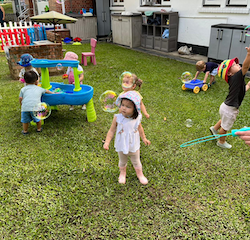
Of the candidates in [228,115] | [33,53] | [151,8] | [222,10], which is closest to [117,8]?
[151,8]

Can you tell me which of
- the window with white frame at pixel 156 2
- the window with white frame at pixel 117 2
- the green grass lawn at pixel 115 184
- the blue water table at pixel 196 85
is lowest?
the green grass lawn at pixel 115 184

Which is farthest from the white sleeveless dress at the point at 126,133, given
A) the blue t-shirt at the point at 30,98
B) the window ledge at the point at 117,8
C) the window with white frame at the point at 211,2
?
the window ledge at the point at 117,8

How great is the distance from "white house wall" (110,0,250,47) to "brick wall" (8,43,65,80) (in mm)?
6824

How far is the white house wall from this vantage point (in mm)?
9519

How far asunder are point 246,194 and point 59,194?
263cm

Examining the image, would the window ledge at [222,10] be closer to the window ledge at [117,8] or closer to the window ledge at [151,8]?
the window ledge at [151,8]

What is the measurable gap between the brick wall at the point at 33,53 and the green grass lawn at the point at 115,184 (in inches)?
111

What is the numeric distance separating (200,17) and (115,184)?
10.3 meters

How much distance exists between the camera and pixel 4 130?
4.90 metres

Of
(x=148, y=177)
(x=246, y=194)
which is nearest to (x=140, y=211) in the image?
(x=148, y=177)

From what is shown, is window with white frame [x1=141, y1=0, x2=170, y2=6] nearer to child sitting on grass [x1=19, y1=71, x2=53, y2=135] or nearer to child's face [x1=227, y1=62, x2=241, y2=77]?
child's face [x1=227, y1=62, x2=241, y2=77]

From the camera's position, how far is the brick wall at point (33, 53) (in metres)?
7.84

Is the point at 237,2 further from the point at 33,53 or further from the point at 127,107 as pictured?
the point at 127,107

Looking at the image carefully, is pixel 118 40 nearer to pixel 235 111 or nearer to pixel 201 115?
pixel 201 115
